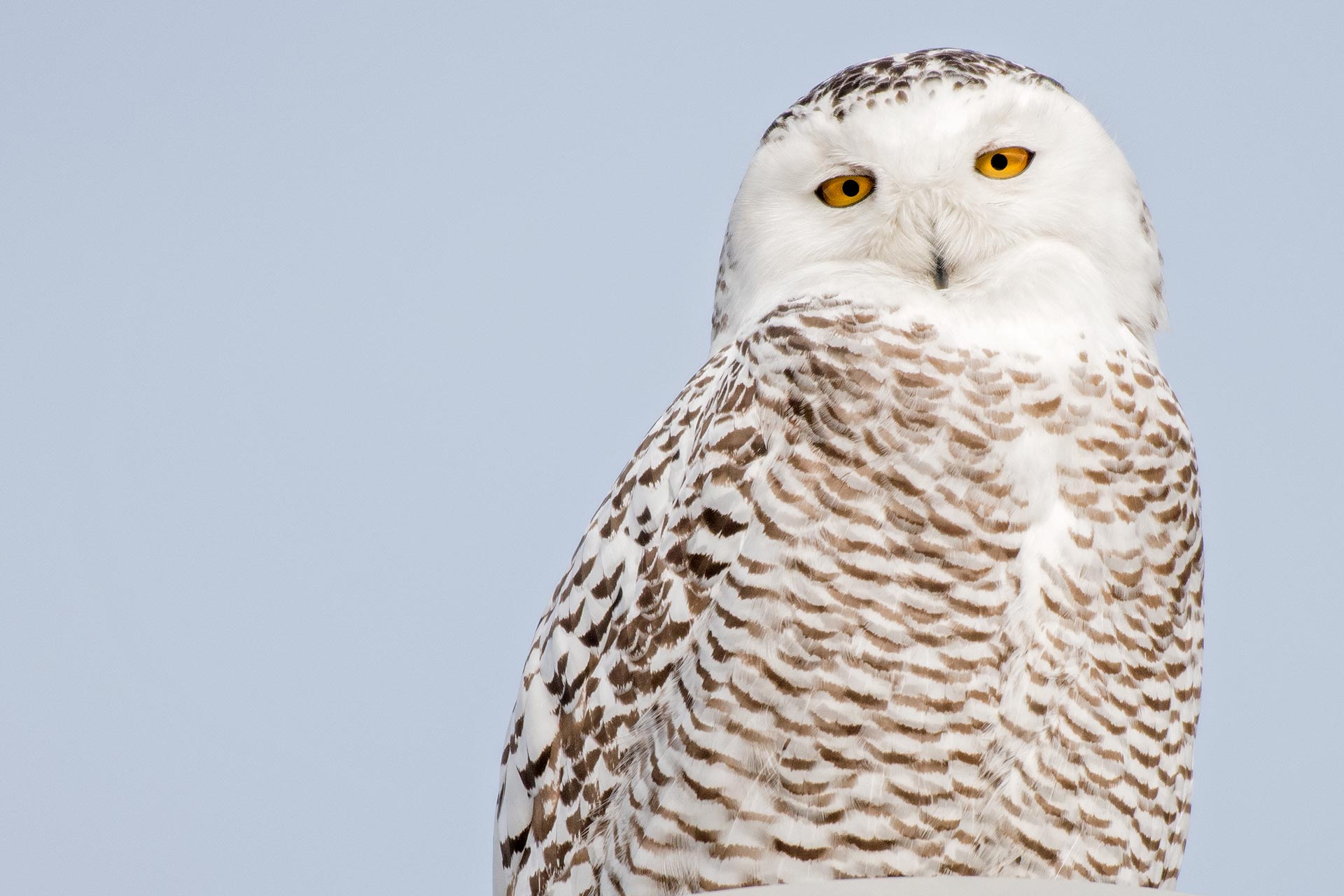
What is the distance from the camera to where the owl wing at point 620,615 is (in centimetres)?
184

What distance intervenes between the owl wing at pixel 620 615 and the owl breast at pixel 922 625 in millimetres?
29

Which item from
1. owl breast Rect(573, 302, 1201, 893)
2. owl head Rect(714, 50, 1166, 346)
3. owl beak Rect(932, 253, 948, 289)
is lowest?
owl breast Rect(573, 302, 1201, 893)

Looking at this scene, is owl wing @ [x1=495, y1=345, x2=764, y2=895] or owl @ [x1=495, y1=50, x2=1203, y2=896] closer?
owl @ [x1=495, y1=50, x2=1203, y2=896]

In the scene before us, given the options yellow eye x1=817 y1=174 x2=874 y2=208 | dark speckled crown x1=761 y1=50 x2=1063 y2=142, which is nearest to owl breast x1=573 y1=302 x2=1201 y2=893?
yellow eye x1=817 y1=174 x2=874 y2=208

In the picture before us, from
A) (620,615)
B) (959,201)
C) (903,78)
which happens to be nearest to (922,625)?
(620,615)

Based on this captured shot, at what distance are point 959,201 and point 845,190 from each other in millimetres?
161

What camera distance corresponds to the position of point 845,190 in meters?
1.87

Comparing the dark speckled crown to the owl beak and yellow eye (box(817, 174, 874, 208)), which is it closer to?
yellow eye (box(817, 174, 874, 208))

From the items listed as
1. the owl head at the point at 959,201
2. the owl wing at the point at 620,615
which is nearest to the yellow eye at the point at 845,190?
the owl head at the point at 959,201

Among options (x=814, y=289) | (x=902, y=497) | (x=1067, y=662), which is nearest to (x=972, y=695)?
(x=1067, y=662)

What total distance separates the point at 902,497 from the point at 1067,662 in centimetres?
28

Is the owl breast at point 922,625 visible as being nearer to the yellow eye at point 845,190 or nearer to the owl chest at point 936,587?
the owl chest at point 936,587

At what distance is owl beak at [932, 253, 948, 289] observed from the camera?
5.89 feet

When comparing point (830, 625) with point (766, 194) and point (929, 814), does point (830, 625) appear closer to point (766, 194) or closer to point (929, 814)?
point (929, 814)
